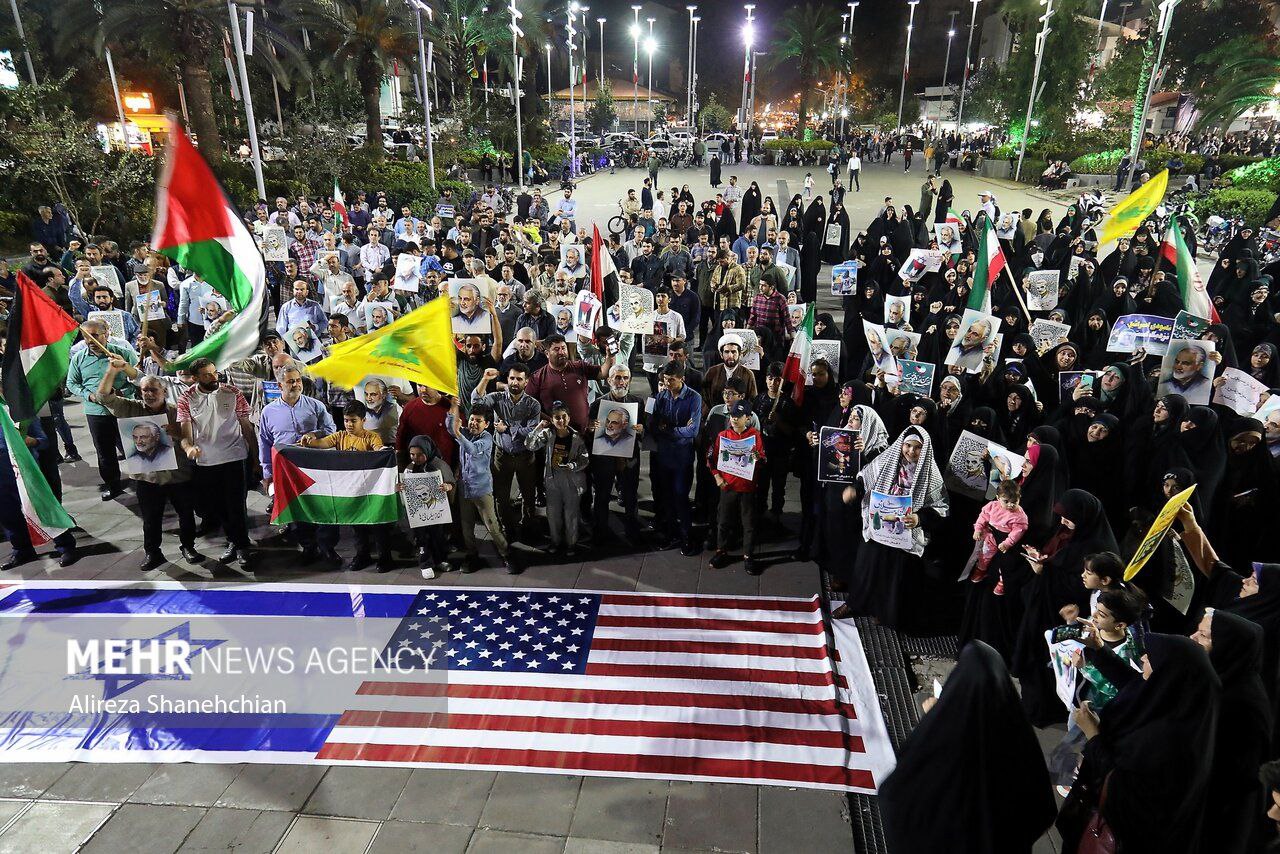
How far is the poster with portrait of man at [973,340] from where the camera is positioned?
850 centimetres

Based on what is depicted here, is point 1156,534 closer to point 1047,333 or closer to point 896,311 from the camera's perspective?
point 1047,333

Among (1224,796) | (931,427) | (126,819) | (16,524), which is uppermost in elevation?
(931,427)

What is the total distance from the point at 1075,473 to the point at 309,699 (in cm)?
653

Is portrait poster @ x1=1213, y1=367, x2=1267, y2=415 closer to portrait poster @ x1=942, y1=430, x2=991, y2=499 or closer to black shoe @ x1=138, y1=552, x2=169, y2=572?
portrait poster @ x1=942, y1=430, x2=991, y2=499

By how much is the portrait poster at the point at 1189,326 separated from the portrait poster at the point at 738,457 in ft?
16.4

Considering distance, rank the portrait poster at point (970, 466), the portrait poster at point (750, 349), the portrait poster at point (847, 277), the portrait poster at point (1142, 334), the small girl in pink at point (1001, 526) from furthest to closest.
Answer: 1. the portrait poster at point (847, 277)
2. the portrait poster at point (750, 349)
3. the portrait poster at point (1142, 334)
4. the portrait poster at point (970, 466)
5. the small girl in pink at point (1001, 526)

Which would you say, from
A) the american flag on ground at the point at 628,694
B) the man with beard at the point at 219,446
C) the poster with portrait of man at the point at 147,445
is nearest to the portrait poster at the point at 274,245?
the man with beard at the point at 219,446

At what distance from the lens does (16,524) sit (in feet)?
24.7

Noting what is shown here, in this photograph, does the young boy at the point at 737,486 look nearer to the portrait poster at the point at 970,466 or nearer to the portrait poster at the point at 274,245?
the portrait poster at the point at 970,466

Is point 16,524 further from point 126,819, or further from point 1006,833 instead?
point 1006,833

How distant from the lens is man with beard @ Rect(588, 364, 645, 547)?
7.72 metres

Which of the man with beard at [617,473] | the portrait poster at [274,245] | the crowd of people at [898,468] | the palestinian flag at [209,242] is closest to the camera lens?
the crowd of people at [898,468]

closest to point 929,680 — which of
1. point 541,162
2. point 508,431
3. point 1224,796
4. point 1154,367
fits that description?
point 1224,796

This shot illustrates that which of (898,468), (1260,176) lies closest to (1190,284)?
(898,468)
